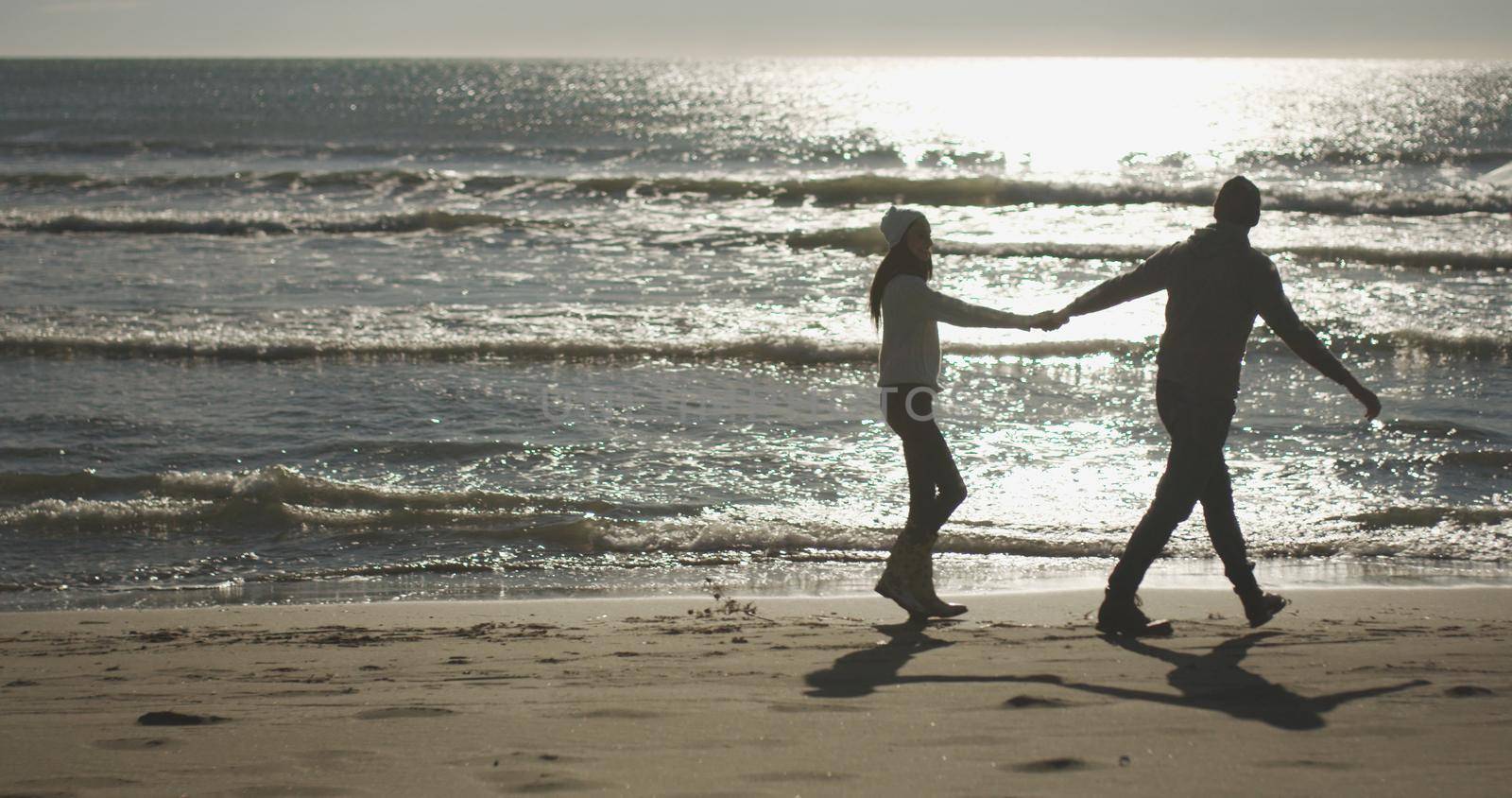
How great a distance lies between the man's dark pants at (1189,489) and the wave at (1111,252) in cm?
1457

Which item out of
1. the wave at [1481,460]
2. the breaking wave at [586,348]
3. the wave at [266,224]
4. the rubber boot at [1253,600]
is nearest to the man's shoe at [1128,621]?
the rubber boot at [1253,600]

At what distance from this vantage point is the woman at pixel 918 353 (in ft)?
16.9

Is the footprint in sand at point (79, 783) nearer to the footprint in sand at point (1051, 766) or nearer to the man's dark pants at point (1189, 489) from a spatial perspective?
the footprint in sand at point (1051, 766)

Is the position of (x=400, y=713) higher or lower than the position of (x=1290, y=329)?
lower

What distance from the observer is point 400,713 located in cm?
418

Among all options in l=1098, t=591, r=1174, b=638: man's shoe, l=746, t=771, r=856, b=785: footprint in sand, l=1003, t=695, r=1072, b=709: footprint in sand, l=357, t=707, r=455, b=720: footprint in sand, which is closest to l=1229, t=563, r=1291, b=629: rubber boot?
l=1098, t=591, r=1174, b=638: man's shoe

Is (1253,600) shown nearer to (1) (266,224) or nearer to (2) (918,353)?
(2) (918,353)

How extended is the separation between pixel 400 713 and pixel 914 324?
2441 millimetres

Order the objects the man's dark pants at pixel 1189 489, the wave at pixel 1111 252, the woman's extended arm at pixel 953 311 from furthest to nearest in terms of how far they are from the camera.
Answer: the wave at pixel 1111 252, the woman's extended arm at pixel 953 311, the man's dark pants at pixel 1189 489

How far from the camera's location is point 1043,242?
67.7 ft

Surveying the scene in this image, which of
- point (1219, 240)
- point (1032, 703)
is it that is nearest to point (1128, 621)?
point (1032, 703)

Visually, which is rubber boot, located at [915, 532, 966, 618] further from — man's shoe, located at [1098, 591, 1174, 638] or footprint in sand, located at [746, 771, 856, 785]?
footprint in sand, located at [746, 771, 856, 785]

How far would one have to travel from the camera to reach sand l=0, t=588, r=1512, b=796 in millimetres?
3570

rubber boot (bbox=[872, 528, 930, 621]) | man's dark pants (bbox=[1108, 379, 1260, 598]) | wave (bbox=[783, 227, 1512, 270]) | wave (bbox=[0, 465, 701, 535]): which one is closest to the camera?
man's dark pants (bbox=[1108, 379, 1260, 598])
